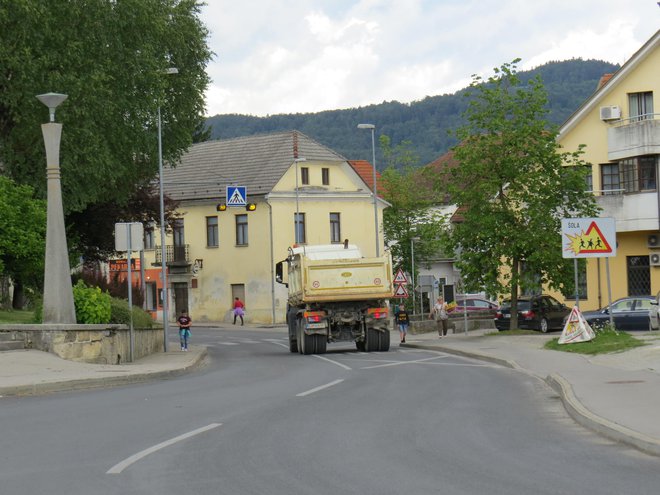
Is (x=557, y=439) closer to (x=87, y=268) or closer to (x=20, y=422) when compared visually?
(x=20, y=422)

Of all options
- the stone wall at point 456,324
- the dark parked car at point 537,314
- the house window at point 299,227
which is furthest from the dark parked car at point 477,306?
the house window at point 299,227

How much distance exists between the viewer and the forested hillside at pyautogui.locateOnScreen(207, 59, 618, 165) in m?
147

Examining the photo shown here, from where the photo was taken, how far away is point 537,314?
159 ft

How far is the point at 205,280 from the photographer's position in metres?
73.4

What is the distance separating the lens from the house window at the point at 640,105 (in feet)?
163

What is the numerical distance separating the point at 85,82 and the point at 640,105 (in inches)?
1036

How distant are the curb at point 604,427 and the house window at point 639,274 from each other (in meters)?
34.9

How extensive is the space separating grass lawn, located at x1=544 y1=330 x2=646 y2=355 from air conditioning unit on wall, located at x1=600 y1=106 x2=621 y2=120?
2069 centimetres

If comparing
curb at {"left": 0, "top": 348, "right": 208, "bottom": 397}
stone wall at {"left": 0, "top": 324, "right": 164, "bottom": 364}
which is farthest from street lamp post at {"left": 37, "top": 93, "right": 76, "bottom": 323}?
curb at {"left": 0, "top": 348, "right": 208, "bottom": 397}

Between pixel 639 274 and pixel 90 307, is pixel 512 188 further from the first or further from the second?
pixel 90 307

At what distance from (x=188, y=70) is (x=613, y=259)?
21.8 metres

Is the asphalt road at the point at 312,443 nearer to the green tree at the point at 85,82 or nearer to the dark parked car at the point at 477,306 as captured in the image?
the green tree at the point at 85,82

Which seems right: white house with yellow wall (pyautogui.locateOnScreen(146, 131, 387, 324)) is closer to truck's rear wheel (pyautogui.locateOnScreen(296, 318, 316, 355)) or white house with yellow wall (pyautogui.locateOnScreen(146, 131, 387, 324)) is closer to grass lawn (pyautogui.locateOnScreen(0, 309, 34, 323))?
truck's rear wheel (pyautogui.locateOnScreen(296, 318, 316, 355))

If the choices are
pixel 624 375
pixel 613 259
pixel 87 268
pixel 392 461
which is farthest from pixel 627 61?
pixel 392 461
